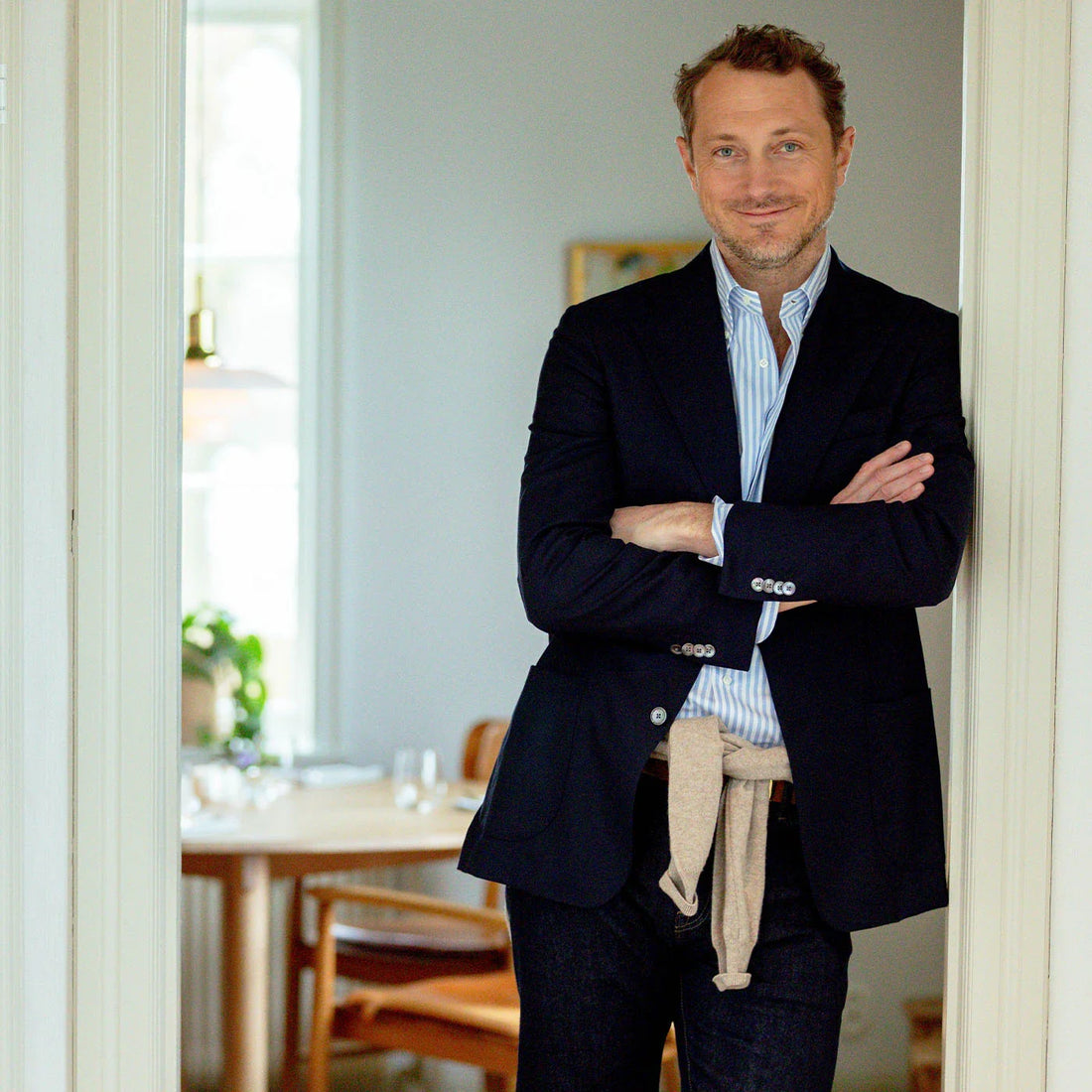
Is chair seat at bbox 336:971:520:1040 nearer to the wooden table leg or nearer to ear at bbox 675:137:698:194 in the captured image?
the wooden table leg

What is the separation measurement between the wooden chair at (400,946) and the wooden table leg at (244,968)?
17 cm

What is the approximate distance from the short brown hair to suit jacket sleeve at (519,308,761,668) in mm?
313

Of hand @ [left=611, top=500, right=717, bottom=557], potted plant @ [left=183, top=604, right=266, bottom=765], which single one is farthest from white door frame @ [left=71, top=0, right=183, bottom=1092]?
potted plant @ [left=183, top=604, right=266, bottom=765]

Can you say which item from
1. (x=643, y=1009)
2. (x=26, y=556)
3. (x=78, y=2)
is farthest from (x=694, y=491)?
(x=78, y=2)

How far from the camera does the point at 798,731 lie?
5.03 ft

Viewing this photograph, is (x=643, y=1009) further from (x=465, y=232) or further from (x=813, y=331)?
(x=465, y=232)

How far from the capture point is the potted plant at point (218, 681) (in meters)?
3.72

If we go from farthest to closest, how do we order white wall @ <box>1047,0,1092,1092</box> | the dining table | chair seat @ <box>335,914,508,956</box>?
1. chair seat @ <box>335,914,508,956</box>
2. the dining table
3. white wall @ <box>1047,0,1092,1092</box>

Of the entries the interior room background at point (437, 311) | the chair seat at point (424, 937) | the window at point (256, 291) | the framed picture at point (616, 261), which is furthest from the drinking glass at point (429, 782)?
the framed picture at point (616, 261)

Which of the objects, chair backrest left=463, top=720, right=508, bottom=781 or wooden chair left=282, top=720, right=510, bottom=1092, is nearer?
wooden chair left=282, top=720, right=510, bottom=1092

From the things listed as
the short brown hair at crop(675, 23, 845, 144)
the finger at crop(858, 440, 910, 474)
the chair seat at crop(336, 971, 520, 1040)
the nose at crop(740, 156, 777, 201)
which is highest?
the short brown hair at crop(675, 23, 845, 144)

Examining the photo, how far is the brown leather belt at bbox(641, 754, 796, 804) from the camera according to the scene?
156 cm

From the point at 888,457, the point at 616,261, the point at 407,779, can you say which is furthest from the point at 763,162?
the point at 616,261

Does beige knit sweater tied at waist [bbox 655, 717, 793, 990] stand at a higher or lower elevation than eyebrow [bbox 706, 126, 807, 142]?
lower
